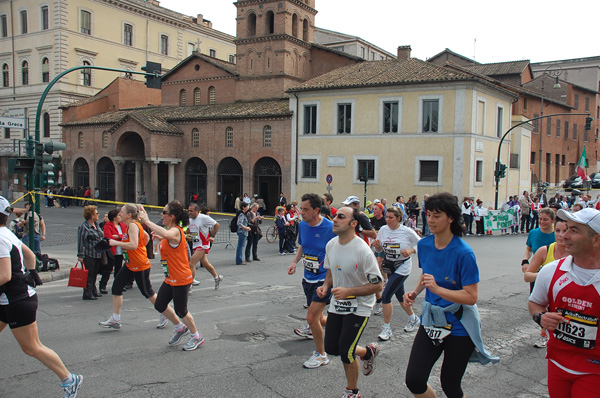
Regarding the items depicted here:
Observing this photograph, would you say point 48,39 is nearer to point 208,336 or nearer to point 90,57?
point 90,57

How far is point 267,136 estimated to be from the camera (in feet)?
115

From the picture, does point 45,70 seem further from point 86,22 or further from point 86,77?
point 86,22

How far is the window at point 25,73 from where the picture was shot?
5116cm

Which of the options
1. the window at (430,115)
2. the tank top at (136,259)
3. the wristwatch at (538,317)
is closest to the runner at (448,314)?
the wristwatch at (538,317)

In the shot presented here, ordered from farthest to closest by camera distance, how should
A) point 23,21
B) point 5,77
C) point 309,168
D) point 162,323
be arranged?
point 5,77 < point 23,21 < point 309,168 < point 162,323

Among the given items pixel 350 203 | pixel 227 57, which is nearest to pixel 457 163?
→ pixel 350 203

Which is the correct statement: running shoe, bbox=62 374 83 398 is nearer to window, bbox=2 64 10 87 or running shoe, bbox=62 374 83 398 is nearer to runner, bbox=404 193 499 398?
runner, bbox=404 193 499 398

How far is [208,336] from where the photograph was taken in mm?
6988

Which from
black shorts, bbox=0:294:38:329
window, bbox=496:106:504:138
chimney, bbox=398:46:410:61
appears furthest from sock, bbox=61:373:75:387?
chimney, bbox=398:46:410:61

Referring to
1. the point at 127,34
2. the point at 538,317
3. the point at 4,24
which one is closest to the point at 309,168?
the point at 538,317

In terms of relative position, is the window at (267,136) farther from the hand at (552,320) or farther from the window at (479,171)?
the hand at (552,320)

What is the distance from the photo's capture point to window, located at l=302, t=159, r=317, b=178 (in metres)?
33.5

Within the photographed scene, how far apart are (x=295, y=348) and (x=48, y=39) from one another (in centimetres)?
5170

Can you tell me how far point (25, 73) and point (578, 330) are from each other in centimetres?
5805
